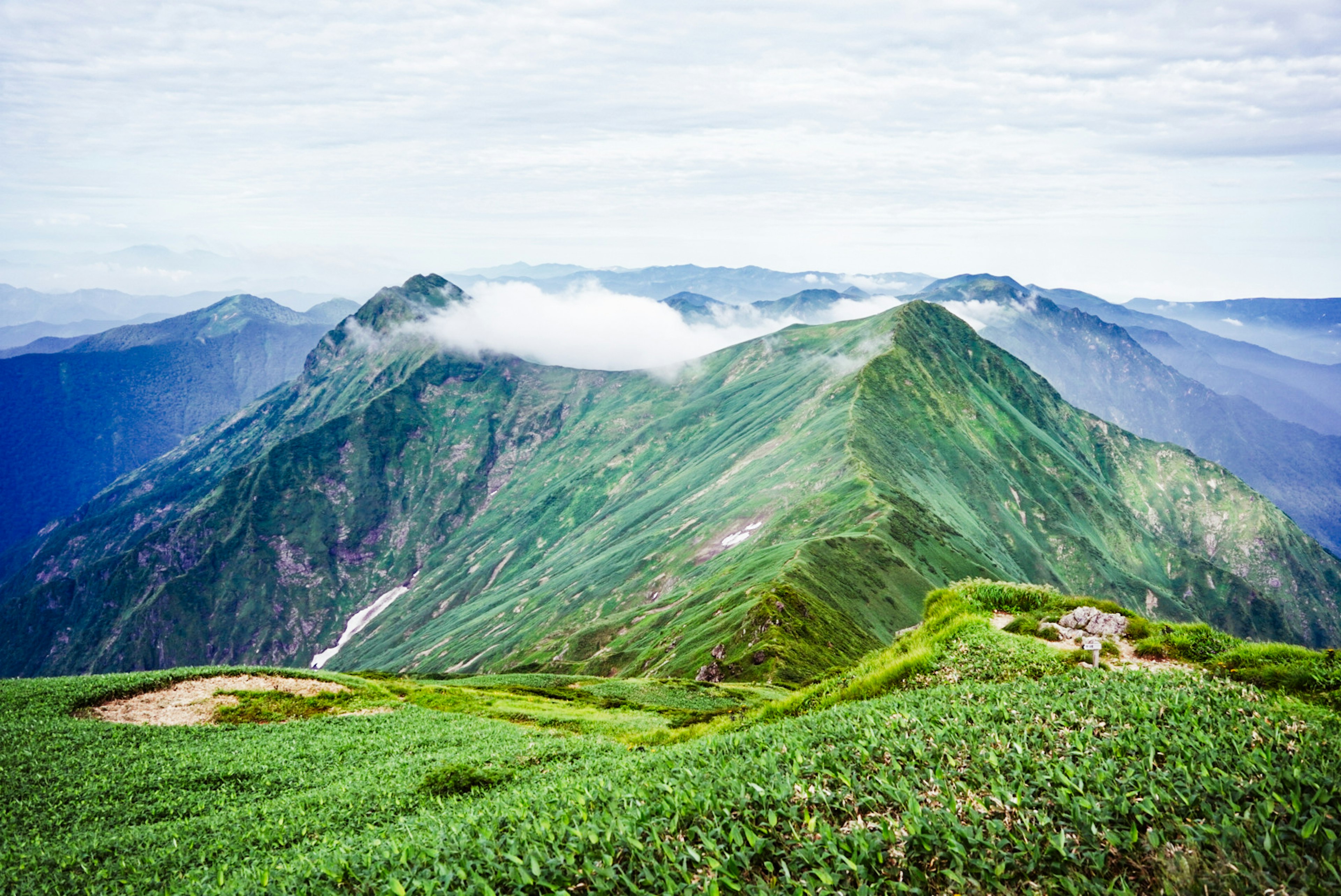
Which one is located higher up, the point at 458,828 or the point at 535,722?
the point at 458,828

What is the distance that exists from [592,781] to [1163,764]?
1555cm

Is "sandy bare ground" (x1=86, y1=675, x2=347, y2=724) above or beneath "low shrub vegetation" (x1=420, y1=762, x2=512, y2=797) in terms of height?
beneath

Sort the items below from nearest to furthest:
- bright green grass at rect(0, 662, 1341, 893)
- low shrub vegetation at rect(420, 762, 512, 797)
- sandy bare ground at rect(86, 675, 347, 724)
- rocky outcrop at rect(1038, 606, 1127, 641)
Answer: bright green grass at rect(0, 662, 1341, 893)
low shrub vegetation at rect(420, 762, 512, 797)
rocky outcrop at rect(1038, 606, 1127, 641)
sandy bare ground at rect(86, 675, 347, 724)

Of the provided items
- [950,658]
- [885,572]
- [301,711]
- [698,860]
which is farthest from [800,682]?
[698,860]

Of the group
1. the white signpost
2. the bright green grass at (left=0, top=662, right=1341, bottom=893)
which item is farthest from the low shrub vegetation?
the white signpost

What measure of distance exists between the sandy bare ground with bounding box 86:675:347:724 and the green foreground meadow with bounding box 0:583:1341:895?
31.9ft

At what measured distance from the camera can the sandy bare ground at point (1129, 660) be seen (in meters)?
26.0

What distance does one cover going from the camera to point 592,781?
827 inches

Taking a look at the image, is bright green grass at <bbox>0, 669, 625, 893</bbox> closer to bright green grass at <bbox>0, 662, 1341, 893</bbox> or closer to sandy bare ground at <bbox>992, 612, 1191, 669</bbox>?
bright green grass at <bbox>0, 662, 1341, 893</bbox>

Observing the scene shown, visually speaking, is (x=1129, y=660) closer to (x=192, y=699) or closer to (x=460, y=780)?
(x=460, y=780)

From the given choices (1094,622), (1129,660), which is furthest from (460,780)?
(1094,622)

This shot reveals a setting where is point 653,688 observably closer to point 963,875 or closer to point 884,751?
point 884,751

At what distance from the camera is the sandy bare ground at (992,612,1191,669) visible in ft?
85.3

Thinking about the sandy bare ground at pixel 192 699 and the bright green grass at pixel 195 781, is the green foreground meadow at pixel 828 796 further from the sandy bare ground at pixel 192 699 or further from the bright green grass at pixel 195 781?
the sandy bare ground at pixel 192 699
